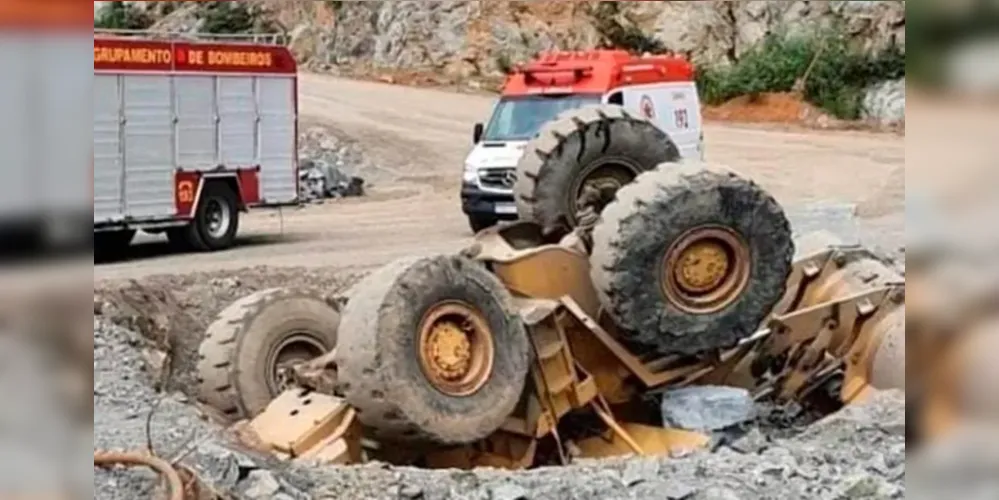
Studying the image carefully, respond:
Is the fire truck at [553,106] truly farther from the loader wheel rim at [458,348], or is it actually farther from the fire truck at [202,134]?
the fire truck at [202,134]

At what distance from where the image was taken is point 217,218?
6848 millimetres

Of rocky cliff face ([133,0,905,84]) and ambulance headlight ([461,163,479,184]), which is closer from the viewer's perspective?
rocky cliff face ([133,0,905,84])

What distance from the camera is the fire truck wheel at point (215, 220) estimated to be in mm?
6817

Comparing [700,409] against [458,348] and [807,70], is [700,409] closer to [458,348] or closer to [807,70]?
[458,348]

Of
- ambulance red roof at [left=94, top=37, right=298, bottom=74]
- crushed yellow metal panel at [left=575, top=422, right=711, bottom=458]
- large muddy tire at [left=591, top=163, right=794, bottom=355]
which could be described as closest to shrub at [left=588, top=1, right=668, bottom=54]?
large muddy tire at [left=591, top=163, right=794, bottom=355]

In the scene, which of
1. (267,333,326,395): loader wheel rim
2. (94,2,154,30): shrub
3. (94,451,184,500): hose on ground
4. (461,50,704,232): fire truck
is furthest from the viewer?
(461,50,704,232): fire truck

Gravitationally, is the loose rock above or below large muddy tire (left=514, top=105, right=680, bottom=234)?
below

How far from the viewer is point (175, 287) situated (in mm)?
6797

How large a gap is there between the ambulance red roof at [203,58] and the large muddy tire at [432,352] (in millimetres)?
858

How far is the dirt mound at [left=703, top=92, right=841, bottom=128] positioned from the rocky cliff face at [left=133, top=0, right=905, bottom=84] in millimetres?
200

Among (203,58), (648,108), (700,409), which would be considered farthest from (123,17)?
(700,409)

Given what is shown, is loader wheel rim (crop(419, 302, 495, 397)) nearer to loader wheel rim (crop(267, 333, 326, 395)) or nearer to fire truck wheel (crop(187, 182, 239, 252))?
loader wheel rim (crop(267, 333, 326, 395))

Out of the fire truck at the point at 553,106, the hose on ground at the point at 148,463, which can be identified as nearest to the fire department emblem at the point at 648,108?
the fire truck at the point at 553,106

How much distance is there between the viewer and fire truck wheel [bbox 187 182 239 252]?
268 inches
